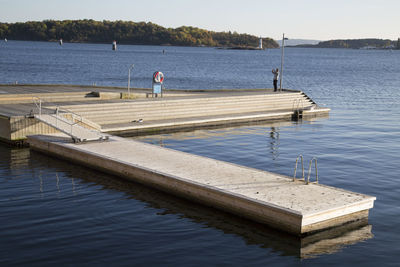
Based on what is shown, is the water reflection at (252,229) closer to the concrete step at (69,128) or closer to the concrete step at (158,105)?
the concrete step at (69,128)

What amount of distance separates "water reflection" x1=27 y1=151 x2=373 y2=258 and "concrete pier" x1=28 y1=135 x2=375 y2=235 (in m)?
0.19

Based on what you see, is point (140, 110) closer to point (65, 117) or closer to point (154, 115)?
point (154, 115)

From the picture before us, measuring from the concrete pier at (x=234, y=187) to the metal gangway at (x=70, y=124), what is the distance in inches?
33.2

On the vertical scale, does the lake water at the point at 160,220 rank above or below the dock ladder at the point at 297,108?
below

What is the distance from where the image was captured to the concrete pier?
12.5m

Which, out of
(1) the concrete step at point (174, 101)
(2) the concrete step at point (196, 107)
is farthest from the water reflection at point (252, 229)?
(2) the concrete step at point (196, 107)

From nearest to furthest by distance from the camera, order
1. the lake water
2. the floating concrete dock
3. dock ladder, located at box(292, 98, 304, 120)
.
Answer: the lake water, the floating concrete dock, dock ladder, located at box(292, 98, 304, 120)

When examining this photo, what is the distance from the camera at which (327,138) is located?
26.3 meters

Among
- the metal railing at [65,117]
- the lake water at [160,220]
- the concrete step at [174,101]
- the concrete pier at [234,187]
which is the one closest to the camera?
the lake water at [160,220]

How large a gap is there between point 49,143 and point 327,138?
14721 mm

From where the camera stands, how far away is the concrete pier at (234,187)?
40.9 feet

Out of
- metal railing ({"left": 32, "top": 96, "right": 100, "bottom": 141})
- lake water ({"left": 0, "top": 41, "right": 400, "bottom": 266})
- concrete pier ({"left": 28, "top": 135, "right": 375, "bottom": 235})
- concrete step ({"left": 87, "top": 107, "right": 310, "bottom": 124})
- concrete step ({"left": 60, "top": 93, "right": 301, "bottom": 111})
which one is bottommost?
lake water ({"left": 0, "top": 41, "right": 400, "bottom": 266})

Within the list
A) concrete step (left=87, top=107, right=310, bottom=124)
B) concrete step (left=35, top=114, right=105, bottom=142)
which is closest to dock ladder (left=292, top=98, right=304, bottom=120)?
concrete step (left=87, top=107, right=310, bottom=124)

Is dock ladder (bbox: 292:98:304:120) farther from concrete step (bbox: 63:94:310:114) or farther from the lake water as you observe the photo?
the lake water
